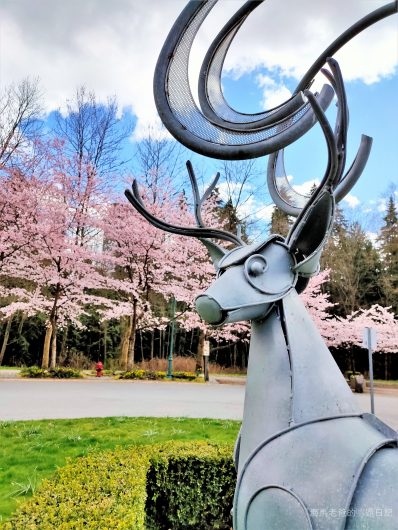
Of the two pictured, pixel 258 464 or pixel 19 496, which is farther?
pixel 19 496

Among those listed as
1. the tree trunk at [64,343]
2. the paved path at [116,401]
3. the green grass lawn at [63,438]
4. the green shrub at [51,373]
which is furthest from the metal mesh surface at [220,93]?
the tree trunk at [64,343]

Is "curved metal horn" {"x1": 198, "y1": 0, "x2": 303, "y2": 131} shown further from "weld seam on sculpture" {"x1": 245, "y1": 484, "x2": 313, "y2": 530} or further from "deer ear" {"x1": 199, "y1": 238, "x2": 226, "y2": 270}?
"weld seam on sculpture" {"x1": 245, "y1": 484, "x2": 313, "y2": 530}

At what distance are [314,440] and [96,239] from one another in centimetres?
1857

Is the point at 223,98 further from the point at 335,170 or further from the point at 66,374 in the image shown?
the point at 66,374

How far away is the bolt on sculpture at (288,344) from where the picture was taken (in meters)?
1.46

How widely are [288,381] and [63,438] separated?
498 centimetres

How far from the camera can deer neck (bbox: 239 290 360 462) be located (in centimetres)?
163

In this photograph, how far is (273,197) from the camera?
258 cm

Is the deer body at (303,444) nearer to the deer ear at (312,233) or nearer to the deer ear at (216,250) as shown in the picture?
the deer ear at (312,233)

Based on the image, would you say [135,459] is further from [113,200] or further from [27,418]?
[113,200]

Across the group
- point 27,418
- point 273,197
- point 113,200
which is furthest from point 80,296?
point 273,197

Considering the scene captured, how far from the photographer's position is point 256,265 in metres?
1.85

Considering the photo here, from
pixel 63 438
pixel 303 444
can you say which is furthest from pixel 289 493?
pixel 63 438

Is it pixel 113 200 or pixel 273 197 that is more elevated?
pixel 113 200
